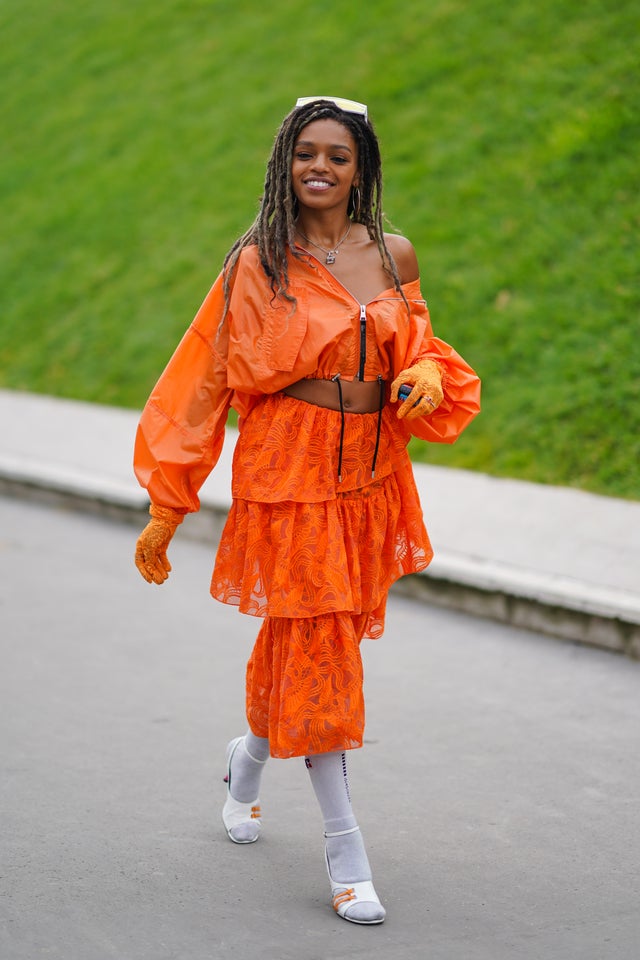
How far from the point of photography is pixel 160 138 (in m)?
14.0

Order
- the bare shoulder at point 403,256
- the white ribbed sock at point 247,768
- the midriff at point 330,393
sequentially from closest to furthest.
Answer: the midriff at point 330,393, the bare shoulder at point 403,256, the white ribbed sock at point 247,768

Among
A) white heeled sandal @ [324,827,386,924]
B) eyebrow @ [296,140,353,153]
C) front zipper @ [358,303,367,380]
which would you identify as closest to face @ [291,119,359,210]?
eyebrow @ [296,140,353,153]

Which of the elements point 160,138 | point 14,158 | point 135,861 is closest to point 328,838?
point 135,861

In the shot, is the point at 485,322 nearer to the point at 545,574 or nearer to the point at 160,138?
the point at 545,574

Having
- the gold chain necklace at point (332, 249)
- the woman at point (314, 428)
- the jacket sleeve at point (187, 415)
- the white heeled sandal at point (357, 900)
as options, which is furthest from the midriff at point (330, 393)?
the white heeled sandal at point (357, 900)

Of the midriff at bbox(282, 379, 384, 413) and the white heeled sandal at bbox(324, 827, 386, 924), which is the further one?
the midriff at bbox(282, 379, 384, 413)

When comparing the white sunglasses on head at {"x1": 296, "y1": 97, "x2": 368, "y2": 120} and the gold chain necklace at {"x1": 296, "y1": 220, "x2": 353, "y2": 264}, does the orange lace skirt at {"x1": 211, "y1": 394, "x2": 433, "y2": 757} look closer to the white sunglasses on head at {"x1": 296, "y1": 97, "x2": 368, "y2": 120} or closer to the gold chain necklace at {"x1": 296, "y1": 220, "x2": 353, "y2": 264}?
the gold chain necklace at {"x1": 296, "y1": 220, "x2": 353, "y2": 264}

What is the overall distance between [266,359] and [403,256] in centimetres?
57

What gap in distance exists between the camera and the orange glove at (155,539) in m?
3.79

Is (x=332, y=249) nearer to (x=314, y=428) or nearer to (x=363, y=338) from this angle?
(x=363, y=338)

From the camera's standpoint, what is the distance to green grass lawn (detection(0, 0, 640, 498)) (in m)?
8.82

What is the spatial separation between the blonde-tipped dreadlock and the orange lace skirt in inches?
15.2

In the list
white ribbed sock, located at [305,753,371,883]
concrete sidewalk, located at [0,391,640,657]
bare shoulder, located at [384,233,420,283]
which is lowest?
white ribbed sock, located at [305,753,371,883]

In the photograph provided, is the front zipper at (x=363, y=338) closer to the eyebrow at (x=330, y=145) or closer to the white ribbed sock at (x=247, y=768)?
the eyebrow at (x=330, y=145)
